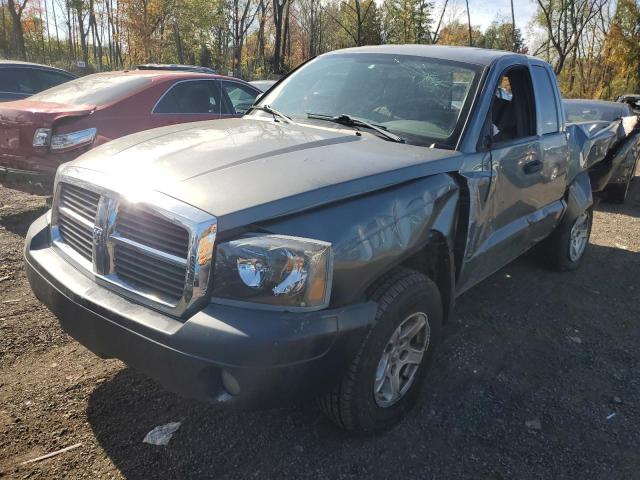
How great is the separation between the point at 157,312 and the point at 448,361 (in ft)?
6.57

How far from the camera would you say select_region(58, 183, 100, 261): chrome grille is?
2467mm

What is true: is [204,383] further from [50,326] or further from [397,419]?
[50,326]

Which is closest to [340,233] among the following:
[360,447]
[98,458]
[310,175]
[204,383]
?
[310,175]

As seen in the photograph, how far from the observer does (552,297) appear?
15.0 ft

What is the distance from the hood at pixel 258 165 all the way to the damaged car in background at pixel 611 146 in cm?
353

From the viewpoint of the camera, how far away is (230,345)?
6.39 ft

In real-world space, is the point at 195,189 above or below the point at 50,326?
above

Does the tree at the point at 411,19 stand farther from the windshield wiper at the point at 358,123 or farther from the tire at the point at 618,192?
the windshield wiper at the point at 358,123

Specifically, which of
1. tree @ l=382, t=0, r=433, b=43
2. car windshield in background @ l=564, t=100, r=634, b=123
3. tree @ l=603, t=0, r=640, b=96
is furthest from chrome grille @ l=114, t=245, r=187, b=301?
tree @ l=603, t=0, r=640, b=96

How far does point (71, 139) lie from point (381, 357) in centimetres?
416

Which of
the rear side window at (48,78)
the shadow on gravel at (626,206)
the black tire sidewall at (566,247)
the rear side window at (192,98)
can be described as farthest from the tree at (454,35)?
the black tire sidewall at (566,247)

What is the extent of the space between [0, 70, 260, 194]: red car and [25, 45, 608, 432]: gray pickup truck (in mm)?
2438

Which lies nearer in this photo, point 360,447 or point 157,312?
point 157,312

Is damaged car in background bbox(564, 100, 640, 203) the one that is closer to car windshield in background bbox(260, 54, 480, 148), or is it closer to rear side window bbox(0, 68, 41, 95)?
car windshield in background bbox(260, 54, 480, 148)
